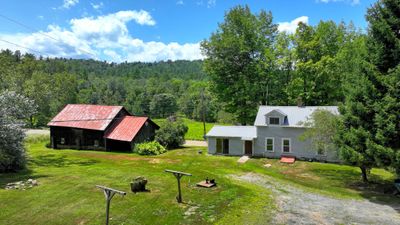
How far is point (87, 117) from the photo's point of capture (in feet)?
126

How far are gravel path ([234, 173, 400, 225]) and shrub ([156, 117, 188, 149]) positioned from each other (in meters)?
20.8

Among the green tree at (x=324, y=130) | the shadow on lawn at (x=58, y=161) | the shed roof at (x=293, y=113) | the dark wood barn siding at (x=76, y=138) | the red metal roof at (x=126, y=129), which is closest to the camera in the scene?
the green tree at (x=324, y=130)

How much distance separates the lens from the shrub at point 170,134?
3663 centimetres

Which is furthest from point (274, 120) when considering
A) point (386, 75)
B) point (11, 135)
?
point (11, 135)

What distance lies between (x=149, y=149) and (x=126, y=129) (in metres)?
4.85

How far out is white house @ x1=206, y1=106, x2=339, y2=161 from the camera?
2856 centimetres

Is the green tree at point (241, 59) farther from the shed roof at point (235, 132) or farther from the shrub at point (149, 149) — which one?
the shrub at point (149, 149)

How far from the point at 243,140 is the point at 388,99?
16545mm

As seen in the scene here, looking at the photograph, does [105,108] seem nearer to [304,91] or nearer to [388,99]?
[304,91]

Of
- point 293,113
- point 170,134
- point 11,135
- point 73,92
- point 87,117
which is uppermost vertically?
point 73,92

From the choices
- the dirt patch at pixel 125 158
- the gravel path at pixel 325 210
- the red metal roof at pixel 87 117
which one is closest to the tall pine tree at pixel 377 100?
the gravel path at pixel 325 210

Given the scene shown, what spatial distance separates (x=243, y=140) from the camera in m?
30.8

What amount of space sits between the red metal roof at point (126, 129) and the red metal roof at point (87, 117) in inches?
41.9

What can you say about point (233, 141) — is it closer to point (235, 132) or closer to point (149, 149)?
point (235, 132)
